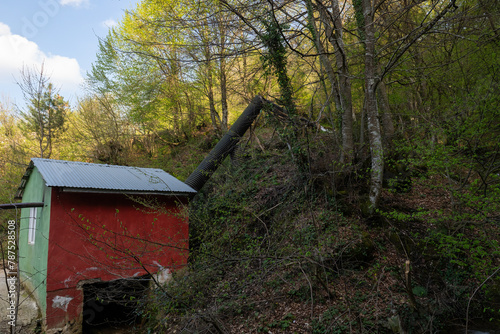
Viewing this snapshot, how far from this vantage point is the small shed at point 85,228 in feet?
22.4

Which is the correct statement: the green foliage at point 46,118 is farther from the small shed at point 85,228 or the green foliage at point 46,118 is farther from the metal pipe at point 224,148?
the metal pipe at point 224,148

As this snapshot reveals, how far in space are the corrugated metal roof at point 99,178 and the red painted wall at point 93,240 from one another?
0.39 meters

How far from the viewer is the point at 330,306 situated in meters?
5.42

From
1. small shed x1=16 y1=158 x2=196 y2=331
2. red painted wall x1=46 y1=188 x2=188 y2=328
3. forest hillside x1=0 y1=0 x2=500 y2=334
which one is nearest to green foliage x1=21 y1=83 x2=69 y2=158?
forest hillside x1=0 y1=0 x2=500 y2=334

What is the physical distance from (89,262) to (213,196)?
4089 millimetres

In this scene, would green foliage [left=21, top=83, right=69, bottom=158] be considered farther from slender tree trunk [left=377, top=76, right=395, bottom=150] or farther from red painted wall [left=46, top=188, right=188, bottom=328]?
slender tree trunk [left=377, top=76, right=395, bottom=150]

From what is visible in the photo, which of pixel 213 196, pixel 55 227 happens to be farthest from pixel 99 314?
pixel 213 196

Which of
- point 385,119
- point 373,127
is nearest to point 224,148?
point 373,127

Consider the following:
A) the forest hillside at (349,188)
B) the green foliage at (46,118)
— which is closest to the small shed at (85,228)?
the forest hillside at (349,188)

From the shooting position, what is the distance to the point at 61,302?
269 inches

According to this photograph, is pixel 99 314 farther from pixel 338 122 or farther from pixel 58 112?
pixel 58 112

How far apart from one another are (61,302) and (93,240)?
5.00ft

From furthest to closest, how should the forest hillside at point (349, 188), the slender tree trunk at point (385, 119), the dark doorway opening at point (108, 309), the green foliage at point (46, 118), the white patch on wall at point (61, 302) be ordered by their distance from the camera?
the green foliage at point (46, 118) < the slender tree trunk at point (385, 119) < the dark doorway opening at point (108, 309) < the white patch on wall at point (61, 302) < the forest hillside at point (349, 188)

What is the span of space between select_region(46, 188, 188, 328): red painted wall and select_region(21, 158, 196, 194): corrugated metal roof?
391 millimetres
